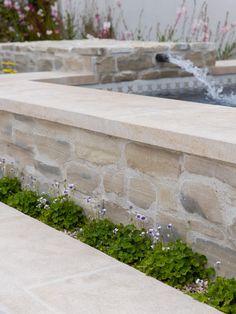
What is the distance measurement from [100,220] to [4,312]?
3.63 feet

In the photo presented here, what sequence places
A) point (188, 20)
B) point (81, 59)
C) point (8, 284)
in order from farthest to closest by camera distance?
point (188, 20), point (81, 59), point (8, 284)

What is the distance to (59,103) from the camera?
4023 mm

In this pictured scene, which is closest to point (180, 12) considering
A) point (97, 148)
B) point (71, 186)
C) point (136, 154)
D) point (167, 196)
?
point (71, 186)

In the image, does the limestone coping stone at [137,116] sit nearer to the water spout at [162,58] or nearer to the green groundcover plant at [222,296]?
the green groundcover plant at [222,296]

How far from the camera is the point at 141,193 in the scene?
11.2ft

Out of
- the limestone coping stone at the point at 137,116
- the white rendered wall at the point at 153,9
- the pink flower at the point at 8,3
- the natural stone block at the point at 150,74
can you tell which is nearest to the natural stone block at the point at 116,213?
the limestone coping stone at the point at 137,116

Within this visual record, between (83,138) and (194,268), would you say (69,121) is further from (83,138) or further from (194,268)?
(194,268)

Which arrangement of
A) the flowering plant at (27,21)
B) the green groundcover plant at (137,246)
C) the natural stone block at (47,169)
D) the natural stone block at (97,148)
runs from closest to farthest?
the green groundcover plant at (137,246) → the natural stone block at (97,148) → the natural stone block at (47,169) → the flowering plant at (27,21)

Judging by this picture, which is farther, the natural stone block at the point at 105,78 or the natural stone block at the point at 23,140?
the natural stone block at the point at 105,78

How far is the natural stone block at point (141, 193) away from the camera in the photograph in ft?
11.0

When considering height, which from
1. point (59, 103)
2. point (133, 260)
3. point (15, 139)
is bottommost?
point (133, 260)

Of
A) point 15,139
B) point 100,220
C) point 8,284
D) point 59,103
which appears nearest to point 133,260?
point 100,220

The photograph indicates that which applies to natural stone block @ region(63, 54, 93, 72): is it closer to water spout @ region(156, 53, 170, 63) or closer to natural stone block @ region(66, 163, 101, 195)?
water spout @ region(156, 53, 170, 63)

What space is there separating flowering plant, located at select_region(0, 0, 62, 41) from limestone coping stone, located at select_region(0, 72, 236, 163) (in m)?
4.16
